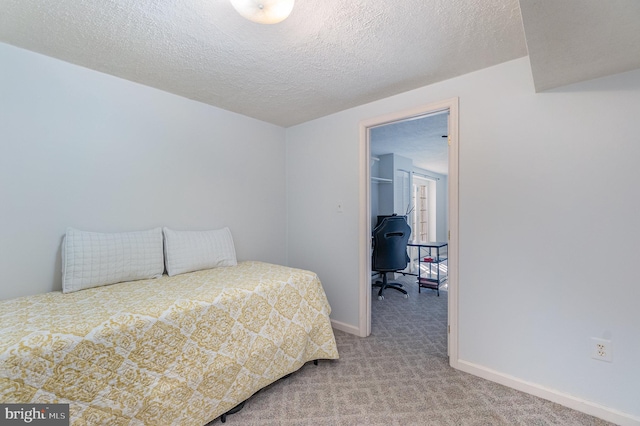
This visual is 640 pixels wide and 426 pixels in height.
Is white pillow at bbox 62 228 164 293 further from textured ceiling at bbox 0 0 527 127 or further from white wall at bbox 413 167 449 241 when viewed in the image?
white wall at bbox 413 167 449 241

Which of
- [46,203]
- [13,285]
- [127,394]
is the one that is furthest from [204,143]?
[127,394]

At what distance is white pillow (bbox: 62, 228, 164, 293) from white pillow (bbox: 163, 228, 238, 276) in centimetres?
8

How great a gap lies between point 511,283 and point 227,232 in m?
2.33

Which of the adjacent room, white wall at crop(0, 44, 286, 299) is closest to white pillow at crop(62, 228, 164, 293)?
the adjacent room

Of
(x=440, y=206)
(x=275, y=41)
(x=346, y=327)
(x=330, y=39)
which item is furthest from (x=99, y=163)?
(x=440, y=206)

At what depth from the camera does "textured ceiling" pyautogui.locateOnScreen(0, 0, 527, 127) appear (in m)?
1.37

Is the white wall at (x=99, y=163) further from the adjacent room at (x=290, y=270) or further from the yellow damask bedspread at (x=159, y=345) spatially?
the yellow damask bedspread at (x=159, y=345)

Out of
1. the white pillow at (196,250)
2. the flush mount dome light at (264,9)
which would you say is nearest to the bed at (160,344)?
the white pillow at (196,250)

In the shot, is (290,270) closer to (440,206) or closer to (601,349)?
(601,349)

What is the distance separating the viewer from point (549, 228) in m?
1.74

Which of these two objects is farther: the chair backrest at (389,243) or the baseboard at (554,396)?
the chair backrest at (389,243)

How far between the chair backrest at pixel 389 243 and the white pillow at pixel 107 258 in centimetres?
275

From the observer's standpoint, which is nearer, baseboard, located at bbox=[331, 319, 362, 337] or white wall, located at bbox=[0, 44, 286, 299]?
white wall, located at bbox=[0, 44, 286, 299]

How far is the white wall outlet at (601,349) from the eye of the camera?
61.6 inches
